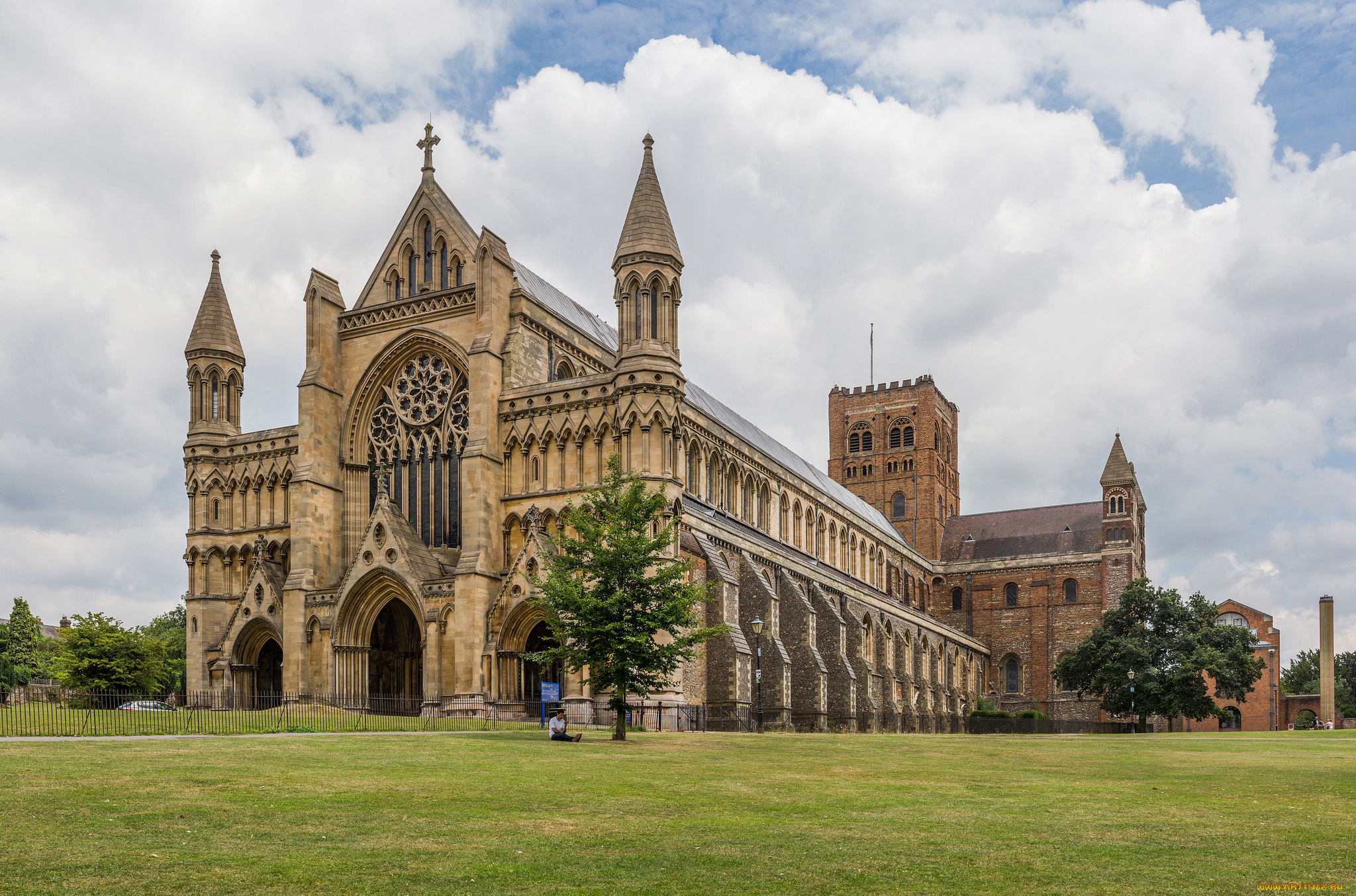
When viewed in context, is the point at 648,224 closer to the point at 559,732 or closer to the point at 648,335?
the point at 648,335

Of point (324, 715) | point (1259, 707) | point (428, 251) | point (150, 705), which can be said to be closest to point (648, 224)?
point (428, 251)

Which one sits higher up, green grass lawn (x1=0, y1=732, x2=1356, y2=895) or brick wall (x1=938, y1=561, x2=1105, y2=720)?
green grass lawn (x1=0, y1=732, x2=1356, y2=895)

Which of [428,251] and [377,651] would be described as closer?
[377,651]

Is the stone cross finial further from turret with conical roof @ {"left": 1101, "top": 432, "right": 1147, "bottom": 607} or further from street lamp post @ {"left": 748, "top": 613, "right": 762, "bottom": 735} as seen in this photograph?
turret with conical roof @ {"left": 1101, "top": 432, "right": 1147, "bottom": 607}

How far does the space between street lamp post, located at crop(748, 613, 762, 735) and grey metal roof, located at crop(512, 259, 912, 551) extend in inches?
463

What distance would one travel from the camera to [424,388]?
5112cm

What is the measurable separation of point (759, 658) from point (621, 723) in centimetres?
1556

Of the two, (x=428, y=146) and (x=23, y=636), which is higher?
(x=428, y=146)

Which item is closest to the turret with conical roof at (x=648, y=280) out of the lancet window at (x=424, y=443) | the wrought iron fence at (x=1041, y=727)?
the lancet window at (x=424, y=443)

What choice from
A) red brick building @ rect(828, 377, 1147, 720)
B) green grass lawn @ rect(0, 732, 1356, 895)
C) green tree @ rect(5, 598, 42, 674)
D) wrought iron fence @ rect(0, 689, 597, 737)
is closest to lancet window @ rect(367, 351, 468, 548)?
wrought iron fence @ rect(0, 689, 597, 737)

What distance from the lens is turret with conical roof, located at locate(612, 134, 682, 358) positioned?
45.7 m

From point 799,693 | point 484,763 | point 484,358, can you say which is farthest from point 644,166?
point 484,763

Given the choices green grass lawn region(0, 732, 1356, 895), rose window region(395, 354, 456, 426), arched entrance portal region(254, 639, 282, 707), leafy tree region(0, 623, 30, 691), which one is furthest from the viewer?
leafy tree region(0, 623, 30, 691)

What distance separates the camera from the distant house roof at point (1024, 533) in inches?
3792
